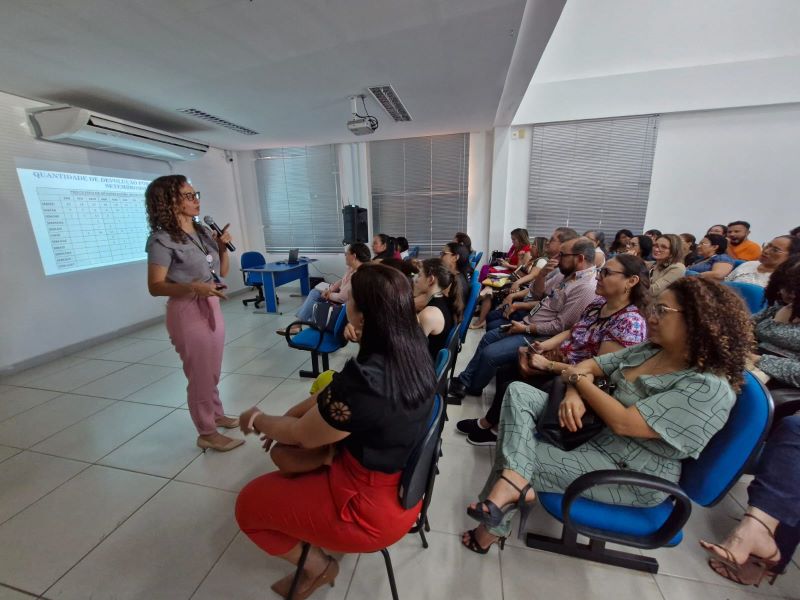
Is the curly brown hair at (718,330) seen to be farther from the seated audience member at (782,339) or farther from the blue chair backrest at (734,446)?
the seated audience member at (782,339)

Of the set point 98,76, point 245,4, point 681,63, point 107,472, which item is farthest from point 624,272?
point 681,63

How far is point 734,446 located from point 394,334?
1106mm

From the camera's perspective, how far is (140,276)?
4520 mm

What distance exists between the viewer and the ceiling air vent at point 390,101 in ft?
11.3

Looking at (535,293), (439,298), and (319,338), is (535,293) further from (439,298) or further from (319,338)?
(319,338)

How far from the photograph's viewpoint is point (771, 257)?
240cm

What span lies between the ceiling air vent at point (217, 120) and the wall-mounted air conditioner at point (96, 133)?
51 cm

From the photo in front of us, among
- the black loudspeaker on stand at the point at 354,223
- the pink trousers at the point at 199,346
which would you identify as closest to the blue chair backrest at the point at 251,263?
the black loudspeaker on stand at the point at 354,223

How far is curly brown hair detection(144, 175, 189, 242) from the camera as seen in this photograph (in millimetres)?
1782

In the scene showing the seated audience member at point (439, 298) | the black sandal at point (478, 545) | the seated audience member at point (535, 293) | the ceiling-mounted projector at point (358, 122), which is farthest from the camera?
the ceiling-mounted projector at point (358, 122)

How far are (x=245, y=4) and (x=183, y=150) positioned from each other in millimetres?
3373

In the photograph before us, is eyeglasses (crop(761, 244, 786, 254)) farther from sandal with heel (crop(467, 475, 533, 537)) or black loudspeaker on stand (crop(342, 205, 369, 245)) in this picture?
black loudspeaker on stand (crop(342, 205, 369, 245))

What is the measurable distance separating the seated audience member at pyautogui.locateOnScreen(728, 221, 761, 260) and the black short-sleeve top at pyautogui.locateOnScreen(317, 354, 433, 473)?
526cm

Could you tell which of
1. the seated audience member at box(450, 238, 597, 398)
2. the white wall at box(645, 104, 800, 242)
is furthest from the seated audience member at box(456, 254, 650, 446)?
the white wall at box(645, 104, 800, 242)
